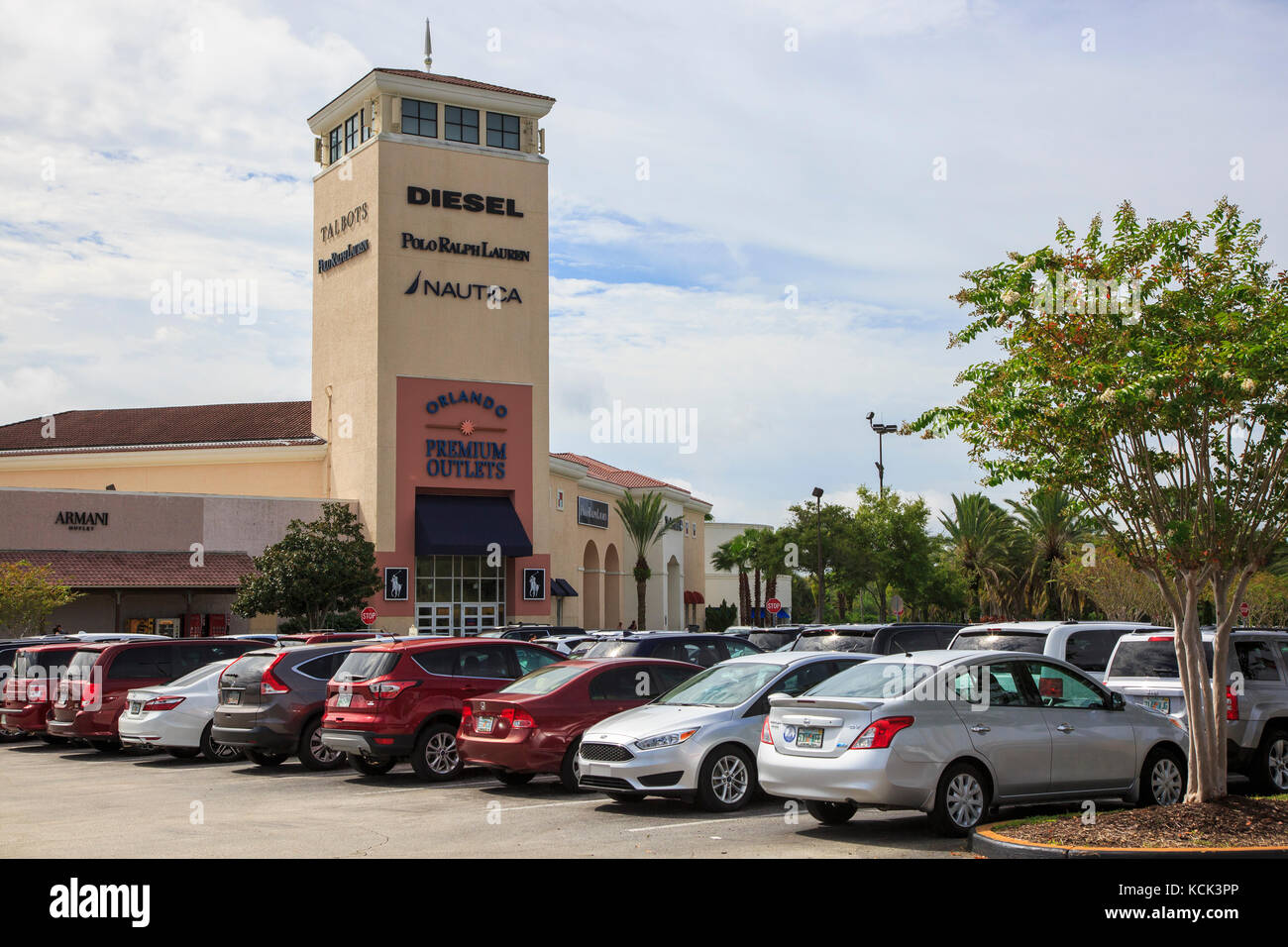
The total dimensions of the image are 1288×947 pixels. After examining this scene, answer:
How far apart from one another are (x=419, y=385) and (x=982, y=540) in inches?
996

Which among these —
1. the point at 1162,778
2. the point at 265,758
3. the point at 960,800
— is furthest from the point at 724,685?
the point at 265,758

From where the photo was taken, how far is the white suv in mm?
13117

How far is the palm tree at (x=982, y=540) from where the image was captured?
56.2 m

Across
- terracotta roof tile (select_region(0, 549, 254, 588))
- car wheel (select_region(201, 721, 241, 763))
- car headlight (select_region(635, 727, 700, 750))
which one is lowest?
car wheel (select_region(201, 721, 241, 763))

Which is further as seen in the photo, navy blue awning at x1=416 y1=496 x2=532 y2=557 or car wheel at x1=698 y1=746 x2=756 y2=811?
navy blue awning at x1=416 y1=496 x2=532 y2=557

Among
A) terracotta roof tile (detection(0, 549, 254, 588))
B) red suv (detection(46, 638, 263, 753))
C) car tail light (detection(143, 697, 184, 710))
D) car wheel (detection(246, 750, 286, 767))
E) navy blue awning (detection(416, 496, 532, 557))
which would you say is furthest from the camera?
navy blue awning (detection(416, 496, 532, 557))

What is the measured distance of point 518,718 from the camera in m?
14.1

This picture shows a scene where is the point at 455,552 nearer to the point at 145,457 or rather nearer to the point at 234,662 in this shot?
the point at 145,457

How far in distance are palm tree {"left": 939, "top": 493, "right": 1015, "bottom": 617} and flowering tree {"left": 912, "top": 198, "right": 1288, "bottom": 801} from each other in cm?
4606

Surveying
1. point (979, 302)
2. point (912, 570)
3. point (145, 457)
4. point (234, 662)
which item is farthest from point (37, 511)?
point (979, 302)

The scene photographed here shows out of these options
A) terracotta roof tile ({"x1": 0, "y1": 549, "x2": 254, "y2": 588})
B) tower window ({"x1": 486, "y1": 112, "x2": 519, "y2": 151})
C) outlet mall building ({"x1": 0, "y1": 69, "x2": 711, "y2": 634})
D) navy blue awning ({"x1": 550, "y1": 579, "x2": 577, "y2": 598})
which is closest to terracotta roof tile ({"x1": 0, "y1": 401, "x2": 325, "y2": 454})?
outlet mall building ({"x1": 0, "y1": 69, "x2": 711, "y2": 634})

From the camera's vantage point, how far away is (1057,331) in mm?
10969

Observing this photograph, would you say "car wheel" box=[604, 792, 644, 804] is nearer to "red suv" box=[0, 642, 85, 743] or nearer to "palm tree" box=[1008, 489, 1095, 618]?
"red suv" box=[0, 642, 85, 743]

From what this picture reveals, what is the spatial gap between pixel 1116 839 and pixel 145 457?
5325 centimetres
